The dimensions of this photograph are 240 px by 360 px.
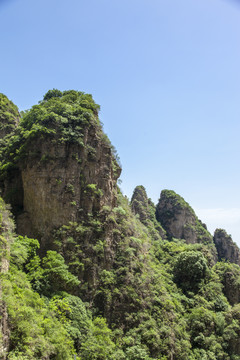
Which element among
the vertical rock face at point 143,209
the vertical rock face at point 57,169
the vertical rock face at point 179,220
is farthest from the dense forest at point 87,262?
the vertical rock face at point 179,220

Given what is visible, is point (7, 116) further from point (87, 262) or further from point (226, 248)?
point (226, 248)

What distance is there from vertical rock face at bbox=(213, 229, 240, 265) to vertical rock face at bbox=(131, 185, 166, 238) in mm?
21100

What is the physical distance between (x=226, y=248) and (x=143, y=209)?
104 feet

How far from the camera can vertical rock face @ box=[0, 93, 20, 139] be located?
132ft

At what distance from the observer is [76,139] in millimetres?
28781

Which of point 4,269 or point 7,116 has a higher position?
point 7,116

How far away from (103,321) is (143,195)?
51550 millimetres

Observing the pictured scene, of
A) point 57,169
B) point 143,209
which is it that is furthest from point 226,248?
point 57,169

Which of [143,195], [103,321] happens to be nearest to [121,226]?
[103,321]

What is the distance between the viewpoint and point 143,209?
6650cm

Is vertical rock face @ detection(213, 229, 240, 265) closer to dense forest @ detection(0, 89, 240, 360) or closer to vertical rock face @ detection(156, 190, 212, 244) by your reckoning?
vertical rock face @ detection(156, 190, 212, 244)

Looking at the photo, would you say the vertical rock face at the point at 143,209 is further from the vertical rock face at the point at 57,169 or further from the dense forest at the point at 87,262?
the vertical rock face at the point at 57,169

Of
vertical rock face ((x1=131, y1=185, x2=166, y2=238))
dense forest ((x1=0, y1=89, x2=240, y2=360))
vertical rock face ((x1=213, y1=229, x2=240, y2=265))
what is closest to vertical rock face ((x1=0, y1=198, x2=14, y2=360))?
dense forest ((x1=0, y1=89, x2=240, y2=360))

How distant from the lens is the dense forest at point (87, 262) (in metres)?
20.3
